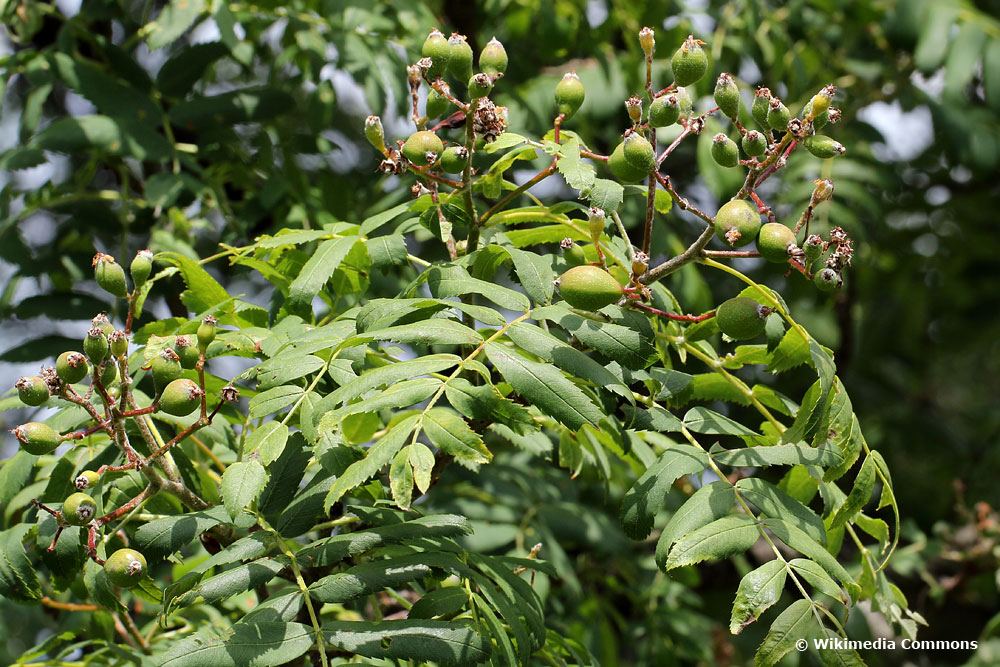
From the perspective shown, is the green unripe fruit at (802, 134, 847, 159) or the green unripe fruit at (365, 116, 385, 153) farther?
the green unripe fruit at (365, 116, 385, 153)

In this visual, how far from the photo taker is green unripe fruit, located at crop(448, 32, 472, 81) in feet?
4.76

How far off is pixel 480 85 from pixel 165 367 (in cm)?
61

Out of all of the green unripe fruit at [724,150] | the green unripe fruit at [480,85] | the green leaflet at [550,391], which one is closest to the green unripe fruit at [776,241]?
the green unripe fruit at [724,150]

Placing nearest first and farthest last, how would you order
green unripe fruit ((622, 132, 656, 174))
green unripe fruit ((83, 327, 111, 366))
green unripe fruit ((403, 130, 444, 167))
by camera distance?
green unripe fruit ((83, 327, 111, 366)) < green unripe fruit ((622, 132, 656, 174)) < green unripe fruit ((403, 130, 444, 167))

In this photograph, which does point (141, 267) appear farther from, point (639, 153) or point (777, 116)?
point (777, 116)

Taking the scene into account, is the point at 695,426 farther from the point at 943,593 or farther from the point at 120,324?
the point at 943,593

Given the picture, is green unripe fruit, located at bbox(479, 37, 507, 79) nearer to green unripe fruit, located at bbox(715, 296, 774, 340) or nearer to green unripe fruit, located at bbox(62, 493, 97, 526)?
green unripe fruit, located at bbox(715, 296, 774, 340)

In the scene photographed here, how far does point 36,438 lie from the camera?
1288 millimetres

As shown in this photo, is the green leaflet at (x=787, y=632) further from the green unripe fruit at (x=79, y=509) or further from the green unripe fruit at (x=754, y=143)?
the green unripe fruit at (x=79, y=509)

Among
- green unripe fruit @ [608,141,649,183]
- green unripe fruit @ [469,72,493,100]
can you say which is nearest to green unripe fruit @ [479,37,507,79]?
green unripe fruit @ [469,72,493,100]

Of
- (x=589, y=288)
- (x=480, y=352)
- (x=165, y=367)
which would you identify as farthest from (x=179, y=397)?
(x=589, y=288)

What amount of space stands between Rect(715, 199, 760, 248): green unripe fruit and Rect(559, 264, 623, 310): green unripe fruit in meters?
0.17

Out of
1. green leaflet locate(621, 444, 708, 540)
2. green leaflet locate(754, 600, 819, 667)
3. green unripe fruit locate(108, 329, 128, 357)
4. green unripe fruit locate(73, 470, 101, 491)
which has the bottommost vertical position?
green leaflet locate(754, 600, 819, 667)

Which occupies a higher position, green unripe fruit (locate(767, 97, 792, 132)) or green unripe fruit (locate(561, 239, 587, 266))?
green unripe fruit (locate(767, 97, 792, 132))
